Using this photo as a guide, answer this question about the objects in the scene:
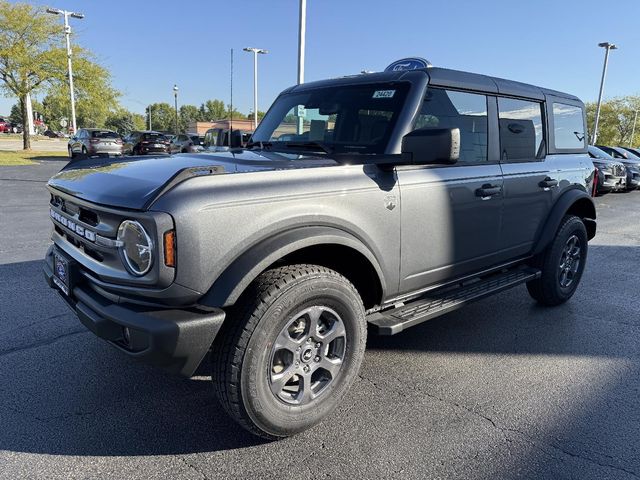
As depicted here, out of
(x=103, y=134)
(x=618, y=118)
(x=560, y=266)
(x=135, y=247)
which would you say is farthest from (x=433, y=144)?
(x=618, y=118)

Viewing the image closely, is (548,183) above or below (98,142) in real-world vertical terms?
below

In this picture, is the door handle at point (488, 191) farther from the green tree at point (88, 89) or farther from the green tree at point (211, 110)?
the green tree at point (211, 110)

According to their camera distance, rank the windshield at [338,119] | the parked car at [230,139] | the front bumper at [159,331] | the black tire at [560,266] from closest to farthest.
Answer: the front bumper at [159,331] → the windshield at [338,119] → the black tire at [560,266] → the parked car at [230,139]

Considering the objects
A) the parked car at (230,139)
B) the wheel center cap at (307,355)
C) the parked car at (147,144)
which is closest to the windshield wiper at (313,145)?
the parked car at (230,139)

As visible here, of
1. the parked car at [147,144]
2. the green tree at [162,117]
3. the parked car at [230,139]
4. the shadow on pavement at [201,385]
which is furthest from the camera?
the green tree at [162,117]

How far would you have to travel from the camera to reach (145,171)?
265 centimetres

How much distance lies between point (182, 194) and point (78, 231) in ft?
2.84

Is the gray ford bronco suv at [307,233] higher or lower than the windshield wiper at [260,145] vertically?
lower

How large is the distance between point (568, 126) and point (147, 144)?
22.5 meters

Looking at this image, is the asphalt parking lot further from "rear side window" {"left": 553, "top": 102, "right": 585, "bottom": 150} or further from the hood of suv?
"rear side window" {"left": 553, "top": 102, "right": 585, "bottom": 150}

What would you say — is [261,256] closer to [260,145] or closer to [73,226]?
[73,226]

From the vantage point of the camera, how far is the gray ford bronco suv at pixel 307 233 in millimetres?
2213

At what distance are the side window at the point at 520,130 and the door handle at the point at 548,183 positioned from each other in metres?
0.22

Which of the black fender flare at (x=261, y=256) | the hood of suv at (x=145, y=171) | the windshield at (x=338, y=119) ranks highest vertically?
the windshield at (x=338, y=119)
